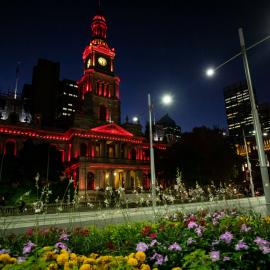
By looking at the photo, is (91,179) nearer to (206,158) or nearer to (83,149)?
(83,149)

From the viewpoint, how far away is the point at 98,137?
184 ft

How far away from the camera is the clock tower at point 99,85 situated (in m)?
64.7

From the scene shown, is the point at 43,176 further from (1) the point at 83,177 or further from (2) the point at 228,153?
(2) the point at 228,153

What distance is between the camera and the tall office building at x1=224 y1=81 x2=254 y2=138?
133m

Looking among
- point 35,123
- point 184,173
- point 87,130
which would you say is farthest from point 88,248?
point 35,123

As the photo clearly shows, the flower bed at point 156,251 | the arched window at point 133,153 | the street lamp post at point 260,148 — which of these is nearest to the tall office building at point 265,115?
the arched window at point 133,153

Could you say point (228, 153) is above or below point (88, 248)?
above

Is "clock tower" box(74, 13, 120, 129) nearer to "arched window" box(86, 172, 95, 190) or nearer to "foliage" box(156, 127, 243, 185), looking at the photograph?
"arched window" box(86, 172, 95, 190)

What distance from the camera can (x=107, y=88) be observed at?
70312 millimetres

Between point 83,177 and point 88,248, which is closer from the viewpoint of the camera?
point 88,248

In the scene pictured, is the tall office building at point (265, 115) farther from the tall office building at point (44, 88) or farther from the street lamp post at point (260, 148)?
the street lamp post at point (260, 148)

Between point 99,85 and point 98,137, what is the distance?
62.0 ft

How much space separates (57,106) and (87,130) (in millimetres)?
82450

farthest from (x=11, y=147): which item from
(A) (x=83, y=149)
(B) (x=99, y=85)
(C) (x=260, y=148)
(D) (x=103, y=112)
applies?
(C) (x=260, y=148)
